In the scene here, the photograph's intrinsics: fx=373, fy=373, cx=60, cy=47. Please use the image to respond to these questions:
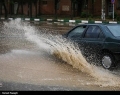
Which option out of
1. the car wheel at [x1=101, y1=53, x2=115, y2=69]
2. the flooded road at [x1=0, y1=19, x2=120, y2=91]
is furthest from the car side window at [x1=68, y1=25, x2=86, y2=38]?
the car wheel at [x1=101, y1=53, x2=115, y2=69]

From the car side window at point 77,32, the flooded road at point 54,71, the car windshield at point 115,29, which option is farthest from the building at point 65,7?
the car windshield at point 115,29

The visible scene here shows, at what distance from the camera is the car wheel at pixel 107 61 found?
10.5m

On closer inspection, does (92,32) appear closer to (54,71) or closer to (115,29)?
(115,29)

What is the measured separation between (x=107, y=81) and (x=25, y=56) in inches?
209

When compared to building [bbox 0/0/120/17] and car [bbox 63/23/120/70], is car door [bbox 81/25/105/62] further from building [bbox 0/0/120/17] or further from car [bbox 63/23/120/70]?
building [bbox 0/0/120/17]

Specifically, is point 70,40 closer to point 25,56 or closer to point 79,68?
point 79,68

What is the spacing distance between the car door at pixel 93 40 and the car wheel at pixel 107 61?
12.5 inches

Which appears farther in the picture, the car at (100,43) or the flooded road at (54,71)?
the car at (100,43)

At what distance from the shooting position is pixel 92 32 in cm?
1166

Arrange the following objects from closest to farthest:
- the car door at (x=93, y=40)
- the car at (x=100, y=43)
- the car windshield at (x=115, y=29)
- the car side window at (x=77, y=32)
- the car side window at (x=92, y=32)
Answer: the car at (x=100, y=43) → the car windshield at (x=115, y=29) → the car door at (x=93, y=40) → the car side window at (x=92, y=32) → the car side window at (x=77, y=32)

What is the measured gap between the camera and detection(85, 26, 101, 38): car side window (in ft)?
37.4

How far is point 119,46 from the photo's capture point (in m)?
10.3

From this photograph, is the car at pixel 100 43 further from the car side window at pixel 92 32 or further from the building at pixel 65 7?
the building at pixel 65 7

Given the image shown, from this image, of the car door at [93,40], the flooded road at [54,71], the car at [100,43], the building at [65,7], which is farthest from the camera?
the building at [65,7]
